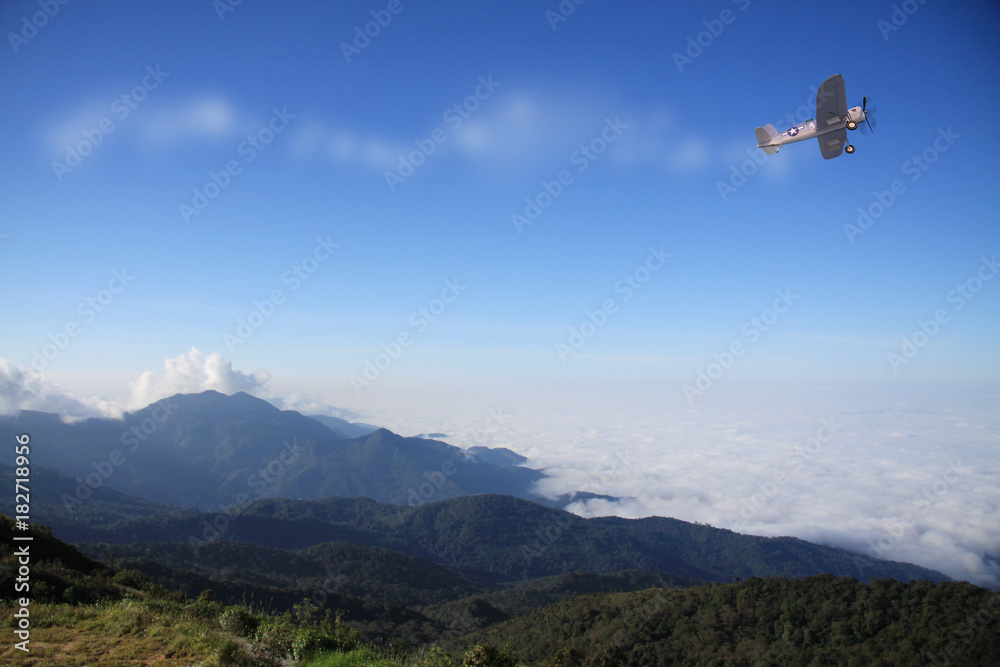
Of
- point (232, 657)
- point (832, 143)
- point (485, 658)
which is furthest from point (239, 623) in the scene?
point (832, 143)

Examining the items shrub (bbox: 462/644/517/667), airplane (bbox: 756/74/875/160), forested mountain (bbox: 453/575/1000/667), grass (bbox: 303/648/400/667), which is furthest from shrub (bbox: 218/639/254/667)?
forested mountain (bbox: 453/575/1000/667)

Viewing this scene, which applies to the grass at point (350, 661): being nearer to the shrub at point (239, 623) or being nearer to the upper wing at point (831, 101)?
the shrub at point (239, 623)

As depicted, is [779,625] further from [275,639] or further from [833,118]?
[275,639]

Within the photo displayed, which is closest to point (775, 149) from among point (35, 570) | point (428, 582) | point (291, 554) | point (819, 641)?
point (35, 570)

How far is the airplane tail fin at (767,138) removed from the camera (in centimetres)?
2336

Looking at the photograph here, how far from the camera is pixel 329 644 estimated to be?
1174 cm

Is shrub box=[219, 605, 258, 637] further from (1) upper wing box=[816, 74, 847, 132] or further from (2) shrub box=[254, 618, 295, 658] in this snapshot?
(1) upper wing box=[816, 74, 847, 132]

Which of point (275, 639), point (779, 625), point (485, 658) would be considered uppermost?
point (485, 658)

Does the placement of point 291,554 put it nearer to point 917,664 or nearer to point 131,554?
point 131,554

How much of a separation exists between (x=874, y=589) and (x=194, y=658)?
85972mm

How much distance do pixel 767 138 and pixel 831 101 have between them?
6136mm

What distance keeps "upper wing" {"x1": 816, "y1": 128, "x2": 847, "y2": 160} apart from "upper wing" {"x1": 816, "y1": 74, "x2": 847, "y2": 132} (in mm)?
513

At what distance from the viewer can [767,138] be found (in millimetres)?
23781

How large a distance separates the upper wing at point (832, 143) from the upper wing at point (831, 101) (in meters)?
0.51
